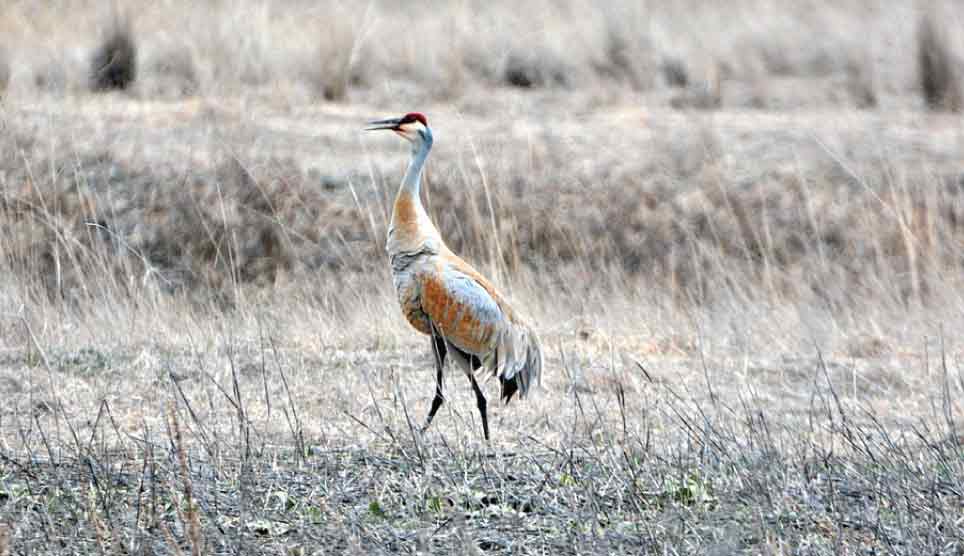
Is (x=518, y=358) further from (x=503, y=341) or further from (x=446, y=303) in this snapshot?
(x=446, y=303)

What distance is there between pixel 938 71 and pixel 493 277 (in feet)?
20.9

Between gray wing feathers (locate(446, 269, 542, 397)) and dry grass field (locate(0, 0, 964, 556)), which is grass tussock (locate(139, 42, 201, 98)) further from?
gray wing feathers (locate(446, 269, 542, 397))

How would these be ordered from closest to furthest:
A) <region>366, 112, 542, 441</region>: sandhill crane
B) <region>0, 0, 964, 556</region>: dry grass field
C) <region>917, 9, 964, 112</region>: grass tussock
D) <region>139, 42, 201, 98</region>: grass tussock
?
<region>0, 0, 964, 556</region>: dry grass field → <region>366, 112, 542, 441</region>: sandhill crane → <region>139, 42, 201, 98</region>: grass tussock → <region>917, 9, 964, 112</region>: grass tussock

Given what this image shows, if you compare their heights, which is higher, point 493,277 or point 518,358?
point 518,358

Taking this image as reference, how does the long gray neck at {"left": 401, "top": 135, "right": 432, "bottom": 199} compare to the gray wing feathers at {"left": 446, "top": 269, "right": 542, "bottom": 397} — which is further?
the long gray neck at {"left": 401, "top": 135, "right": 432, "bottom": 199}

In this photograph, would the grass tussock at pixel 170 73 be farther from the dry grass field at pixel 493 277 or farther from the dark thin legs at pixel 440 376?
the dark thin legs at pixel 440 376

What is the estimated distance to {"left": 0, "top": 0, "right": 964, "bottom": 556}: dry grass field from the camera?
17.3 feet

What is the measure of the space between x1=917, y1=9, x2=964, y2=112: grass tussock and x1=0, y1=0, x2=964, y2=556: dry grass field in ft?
0.09

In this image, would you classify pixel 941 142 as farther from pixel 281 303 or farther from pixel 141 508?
pixel 141 508

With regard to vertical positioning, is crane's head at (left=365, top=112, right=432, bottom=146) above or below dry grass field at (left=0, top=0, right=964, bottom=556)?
above

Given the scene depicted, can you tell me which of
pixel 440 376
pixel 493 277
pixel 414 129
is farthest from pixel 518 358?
pixel 493 277

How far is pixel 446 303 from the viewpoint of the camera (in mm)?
6527

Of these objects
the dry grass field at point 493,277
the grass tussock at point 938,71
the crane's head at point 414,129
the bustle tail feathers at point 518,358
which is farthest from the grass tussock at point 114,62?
the bustle tail feathers at point 518,358

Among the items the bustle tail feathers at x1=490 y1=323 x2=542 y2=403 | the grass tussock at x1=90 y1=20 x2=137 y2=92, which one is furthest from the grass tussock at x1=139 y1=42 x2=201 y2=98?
the bustle tail feathers at x1=490 y1=323 x2=542 y2=403
